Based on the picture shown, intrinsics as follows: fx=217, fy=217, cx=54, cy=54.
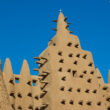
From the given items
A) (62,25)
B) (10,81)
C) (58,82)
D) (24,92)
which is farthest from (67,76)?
(62,25)

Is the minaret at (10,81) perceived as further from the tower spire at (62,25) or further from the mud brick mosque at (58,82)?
the tower spire at (62,25)

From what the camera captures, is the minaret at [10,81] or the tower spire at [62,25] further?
the tower spire at [62,25]

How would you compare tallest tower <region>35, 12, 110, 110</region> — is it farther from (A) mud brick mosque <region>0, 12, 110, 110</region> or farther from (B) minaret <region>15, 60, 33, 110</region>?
(B) minaret <region>15, 60, 33, 110</region>

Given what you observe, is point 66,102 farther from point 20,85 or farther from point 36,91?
point 20,85

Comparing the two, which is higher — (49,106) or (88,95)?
(88,95)

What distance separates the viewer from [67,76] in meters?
22.4

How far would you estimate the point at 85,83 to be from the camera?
23531 mm

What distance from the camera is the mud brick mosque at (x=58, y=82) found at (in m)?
21.5

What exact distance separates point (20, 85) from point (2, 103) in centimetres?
1116

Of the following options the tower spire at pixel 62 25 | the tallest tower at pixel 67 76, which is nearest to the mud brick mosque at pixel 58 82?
the tallest tower at pixel 67 76

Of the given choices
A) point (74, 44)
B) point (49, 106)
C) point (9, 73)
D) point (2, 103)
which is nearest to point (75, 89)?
point (49, 106)

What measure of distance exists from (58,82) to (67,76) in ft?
4.45

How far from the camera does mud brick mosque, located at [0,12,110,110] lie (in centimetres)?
2150

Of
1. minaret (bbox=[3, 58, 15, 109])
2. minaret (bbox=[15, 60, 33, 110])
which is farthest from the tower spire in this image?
minaret (bbox=[3, 58, 15, 109])
